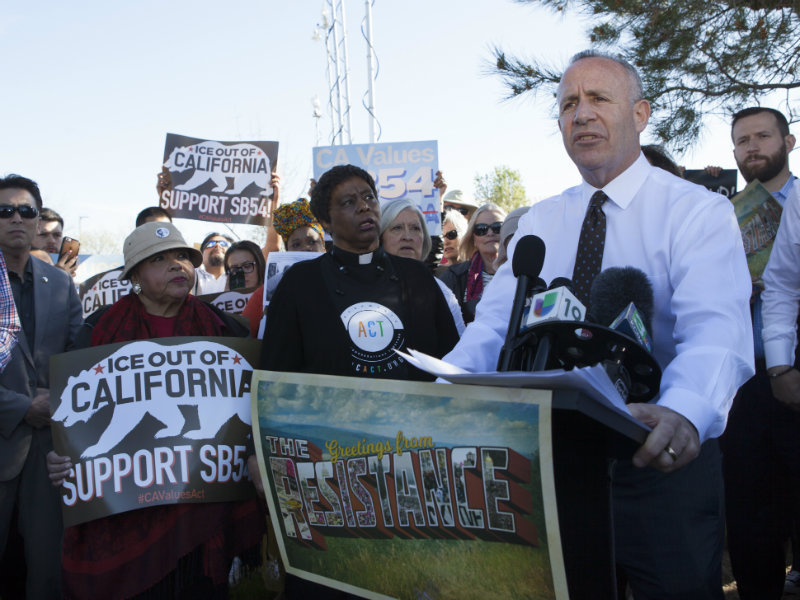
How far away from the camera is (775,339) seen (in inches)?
137

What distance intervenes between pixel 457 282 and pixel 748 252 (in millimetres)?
1913

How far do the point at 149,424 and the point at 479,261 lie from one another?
8.78ft

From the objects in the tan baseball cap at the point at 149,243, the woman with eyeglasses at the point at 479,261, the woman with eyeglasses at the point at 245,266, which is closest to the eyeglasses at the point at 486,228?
the woman with eyeglasses at the point at 479,261

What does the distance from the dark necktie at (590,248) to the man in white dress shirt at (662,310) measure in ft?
0.08

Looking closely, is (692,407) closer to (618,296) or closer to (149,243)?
(618,296)

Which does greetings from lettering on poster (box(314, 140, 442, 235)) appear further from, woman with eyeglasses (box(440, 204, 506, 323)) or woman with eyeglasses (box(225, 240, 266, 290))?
woman with eyeglasses (box(440, 204, 506, 323))

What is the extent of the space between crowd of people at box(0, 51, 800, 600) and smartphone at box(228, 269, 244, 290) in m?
1.41

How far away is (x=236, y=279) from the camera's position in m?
5.87

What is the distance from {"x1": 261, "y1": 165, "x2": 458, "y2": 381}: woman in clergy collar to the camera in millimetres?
3098

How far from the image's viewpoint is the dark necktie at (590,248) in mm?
2209

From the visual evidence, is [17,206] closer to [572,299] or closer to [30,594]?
[30,594]

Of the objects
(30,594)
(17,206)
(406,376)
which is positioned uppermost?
(17,206)

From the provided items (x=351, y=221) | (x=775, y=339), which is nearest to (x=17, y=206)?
(x=351, y=221)

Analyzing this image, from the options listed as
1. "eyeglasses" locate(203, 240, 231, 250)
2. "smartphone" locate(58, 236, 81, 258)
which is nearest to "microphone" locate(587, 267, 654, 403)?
"smartphone" locate(58, 236, 81, 258)
